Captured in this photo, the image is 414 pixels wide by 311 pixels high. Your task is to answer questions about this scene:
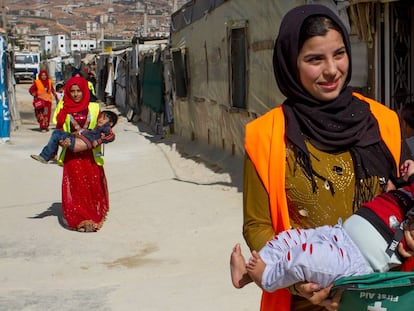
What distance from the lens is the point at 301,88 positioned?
2025mm

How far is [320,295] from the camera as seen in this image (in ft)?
5.90

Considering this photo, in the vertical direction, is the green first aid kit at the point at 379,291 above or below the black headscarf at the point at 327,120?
below

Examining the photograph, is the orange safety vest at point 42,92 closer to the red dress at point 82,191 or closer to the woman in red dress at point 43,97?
the woman in red dress at point 43,97

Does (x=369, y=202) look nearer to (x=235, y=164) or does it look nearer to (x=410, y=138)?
(x=410, y=138)

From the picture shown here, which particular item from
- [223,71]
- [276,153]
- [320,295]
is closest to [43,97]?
[223,71]

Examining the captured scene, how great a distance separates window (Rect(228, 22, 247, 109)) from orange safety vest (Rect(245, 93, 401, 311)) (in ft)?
24.3

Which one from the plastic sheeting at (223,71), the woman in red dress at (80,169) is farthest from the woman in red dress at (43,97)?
the woman in red dress at (80,169)

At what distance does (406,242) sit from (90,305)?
11.2ft

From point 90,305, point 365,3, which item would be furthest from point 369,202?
point 365,3

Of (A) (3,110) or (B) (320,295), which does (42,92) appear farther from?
(B) (320,295)

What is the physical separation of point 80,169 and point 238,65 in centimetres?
361

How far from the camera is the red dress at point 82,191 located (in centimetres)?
707

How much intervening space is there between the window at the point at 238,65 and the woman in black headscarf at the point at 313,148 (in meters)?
7.42

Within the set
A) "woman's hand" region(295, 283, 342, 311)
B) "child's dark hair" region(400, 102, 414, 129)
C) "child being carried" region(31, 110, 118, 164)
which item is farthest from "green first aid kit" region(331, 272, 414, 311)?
"child being carried" region(31, 110, 118, 164)
